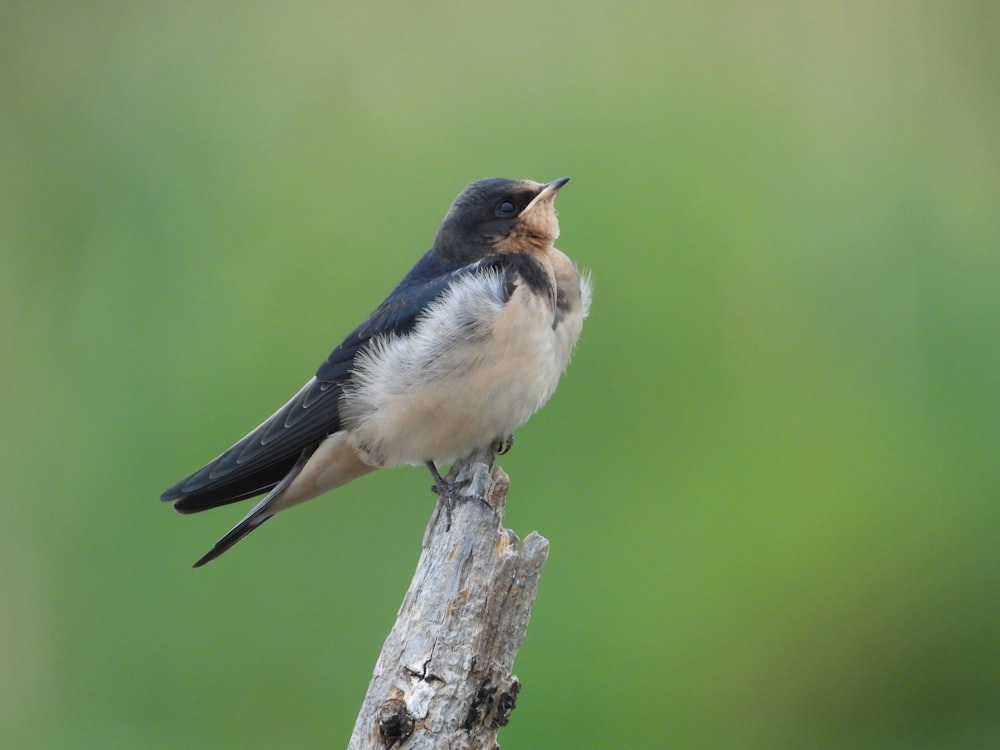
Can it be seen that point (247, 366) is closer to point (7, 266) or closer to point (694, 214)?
point (7, 266)

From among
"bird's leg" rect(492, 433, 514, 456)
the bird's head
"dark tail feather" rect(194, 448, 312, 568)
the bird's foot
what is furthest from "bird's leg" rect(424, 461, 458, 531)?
the bird's head

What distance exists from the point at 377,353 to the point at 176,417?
158 centimetres

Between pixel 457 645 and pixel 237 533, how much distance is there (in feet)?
2.57

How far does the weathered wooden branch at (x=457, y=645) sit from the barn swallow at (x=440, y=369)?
0.43 metres

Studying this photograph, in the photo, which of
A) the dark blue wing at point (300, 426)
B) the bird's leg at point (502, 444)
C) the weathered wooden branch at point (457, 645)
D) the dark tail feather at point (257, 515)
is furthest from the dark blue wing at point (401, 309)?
the weathered wooden branch at point (457, 645)

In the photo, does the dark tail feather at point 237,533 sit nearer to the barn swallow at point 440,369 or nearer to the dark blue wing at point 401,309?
the barn swallow at point 440,369

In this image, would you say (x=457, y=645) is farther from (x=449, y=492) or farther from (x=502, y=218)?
(x=502, y=218)

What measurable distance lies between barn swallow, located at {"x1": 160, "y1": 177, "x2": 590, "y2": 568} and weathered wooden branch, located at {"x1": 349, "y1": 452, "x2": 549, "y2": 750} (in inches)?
17.1

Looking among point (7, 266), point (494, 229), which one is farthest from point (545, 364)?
point (7, 266)

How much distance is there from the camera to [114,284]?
158 inches

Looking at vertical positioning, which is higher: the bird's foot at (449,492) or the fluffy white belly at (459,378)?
the fluffy white belly at (459,378)

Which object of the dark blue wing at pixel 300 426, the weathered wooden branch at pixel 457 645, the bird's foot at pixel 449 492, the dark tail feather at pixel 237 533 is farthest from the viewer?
the dark blue wing at pixel 300 426

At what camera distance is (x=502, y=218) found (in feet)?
8.38

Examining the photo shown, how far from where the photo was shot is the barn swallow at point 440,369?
2.39 meters
